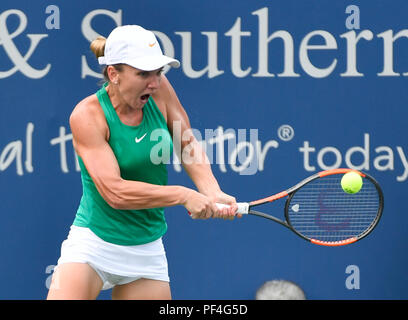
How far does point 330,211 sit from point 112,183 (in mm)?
1390

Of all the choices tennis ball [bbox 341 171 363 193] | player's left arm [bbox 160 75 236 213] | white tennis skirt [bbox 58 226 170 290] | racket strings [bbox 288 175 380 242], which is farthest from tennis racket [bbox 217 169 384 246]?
white tennis skirt [bbox 58 226 170 290]

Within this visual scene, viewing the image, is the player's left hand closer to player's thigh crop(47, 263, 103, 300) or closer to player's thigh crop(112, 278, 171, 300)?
player's thigh crop(112, 278, 171, 300)

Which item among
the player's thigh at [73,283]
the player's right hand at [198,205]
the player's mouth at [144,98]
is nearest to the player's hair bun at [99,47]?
the player's mouth at [144,98]

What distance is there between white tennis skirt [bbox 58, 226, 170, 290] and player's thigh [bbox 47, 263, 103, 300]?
0.03 metres

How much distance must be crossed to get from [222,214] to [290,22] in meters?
1.55

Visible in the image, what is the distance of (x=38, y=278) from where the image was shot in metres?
5.09

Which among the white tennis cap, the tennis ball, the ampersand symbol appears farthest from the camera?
the ampersand symbol

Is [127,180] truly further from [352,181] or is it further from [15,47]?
[15,47]

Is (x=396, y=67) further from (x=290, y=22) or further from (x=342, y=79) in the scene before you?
(x=290, y=22)

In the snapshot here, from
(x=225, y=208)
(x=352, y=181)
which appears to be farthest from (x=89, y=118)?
(x=352, y=181)

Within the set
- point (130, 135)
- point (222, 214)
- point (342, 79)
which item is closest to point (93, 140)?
point (130, 135)

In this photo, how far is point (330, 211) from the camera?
15.3 ft

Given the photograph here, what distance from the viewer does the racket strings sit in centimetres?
457

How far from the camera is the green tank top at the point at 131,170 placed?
150 inches
